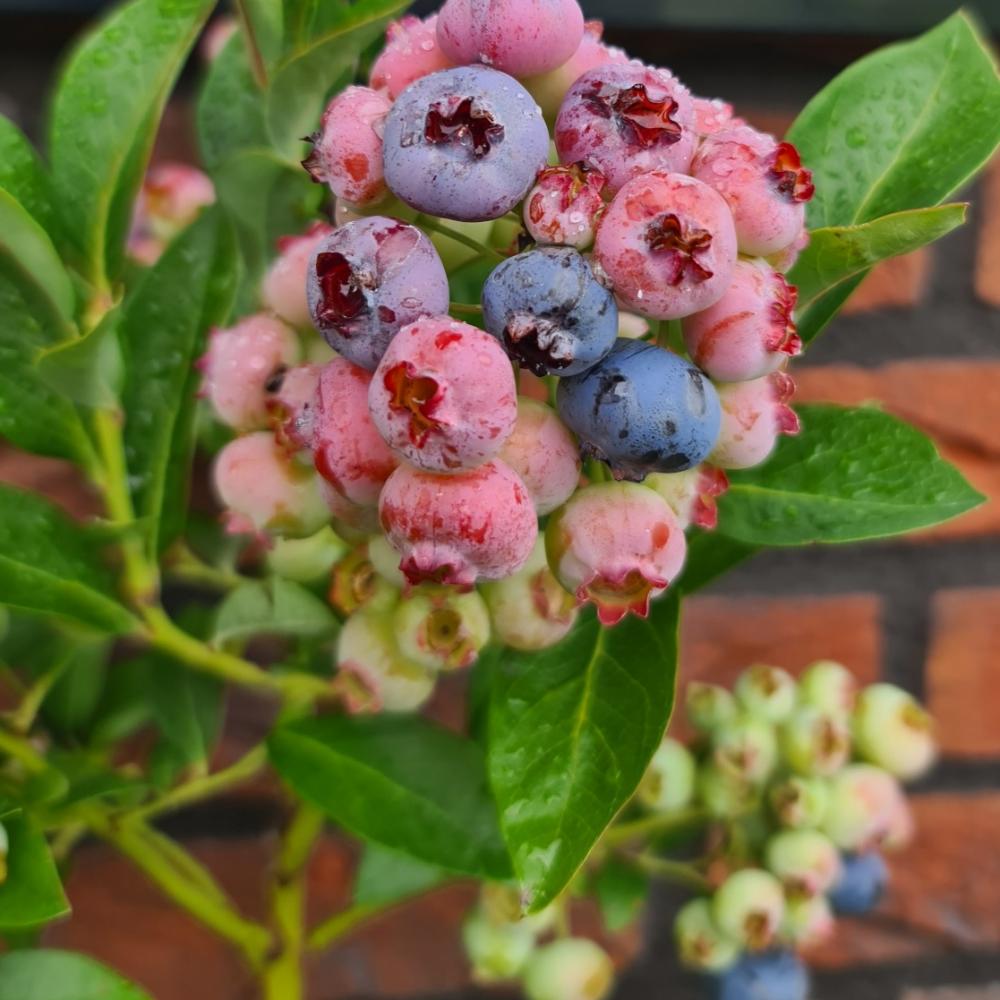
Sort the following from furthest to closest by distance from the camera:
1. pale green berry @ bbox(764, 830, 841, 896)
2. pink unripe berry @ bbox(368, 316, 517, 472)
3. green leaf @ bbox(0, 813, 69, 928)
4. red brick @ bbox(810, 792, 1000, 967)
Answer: red brick @ bbox(810, 792, 1000, 967) → pale green berry @ bbox(764, 830, 841, 896) → green leaf @ bbox(0, 813, 69, 928) → pink unripe berry @ bbox(368, 316, 517, 472)

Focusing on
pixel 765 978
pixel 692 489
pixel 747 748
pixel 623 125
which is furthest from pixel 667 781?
pixel 623 125

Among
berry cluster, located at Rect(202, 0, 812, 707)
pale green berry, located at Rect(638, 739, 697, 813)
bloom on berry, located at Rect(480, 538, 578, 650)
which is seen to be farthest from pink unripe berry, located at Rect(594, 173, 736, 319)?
pale green berry, located at Rect(638, 739, 697, 813)

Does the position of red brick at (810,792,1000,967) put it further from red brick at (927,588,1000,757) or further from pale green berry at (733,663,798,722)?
pale green berry at (733,663,798,722)

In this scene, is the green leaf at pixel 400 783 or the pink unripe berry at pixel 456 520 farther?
the green leaf at pixel 400 783

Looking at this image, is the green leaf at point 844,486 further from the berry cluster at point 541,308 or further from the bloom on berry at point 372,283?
the bloom on berry at point 372,283

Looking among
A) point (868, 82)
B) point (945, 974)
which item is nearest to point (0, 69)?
point (868, 82)

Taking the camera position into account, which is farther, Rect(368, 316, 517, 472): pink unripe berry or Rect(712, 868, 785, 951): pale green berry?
Rect(712, 868, 785, 951): pale green berry

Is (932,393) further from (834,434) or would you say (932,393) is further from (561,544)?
(561,544)

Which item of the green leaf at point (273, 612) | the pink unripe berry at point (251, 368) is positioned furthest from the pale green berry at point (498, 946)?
the pink unripe berry at point (251, 368)
